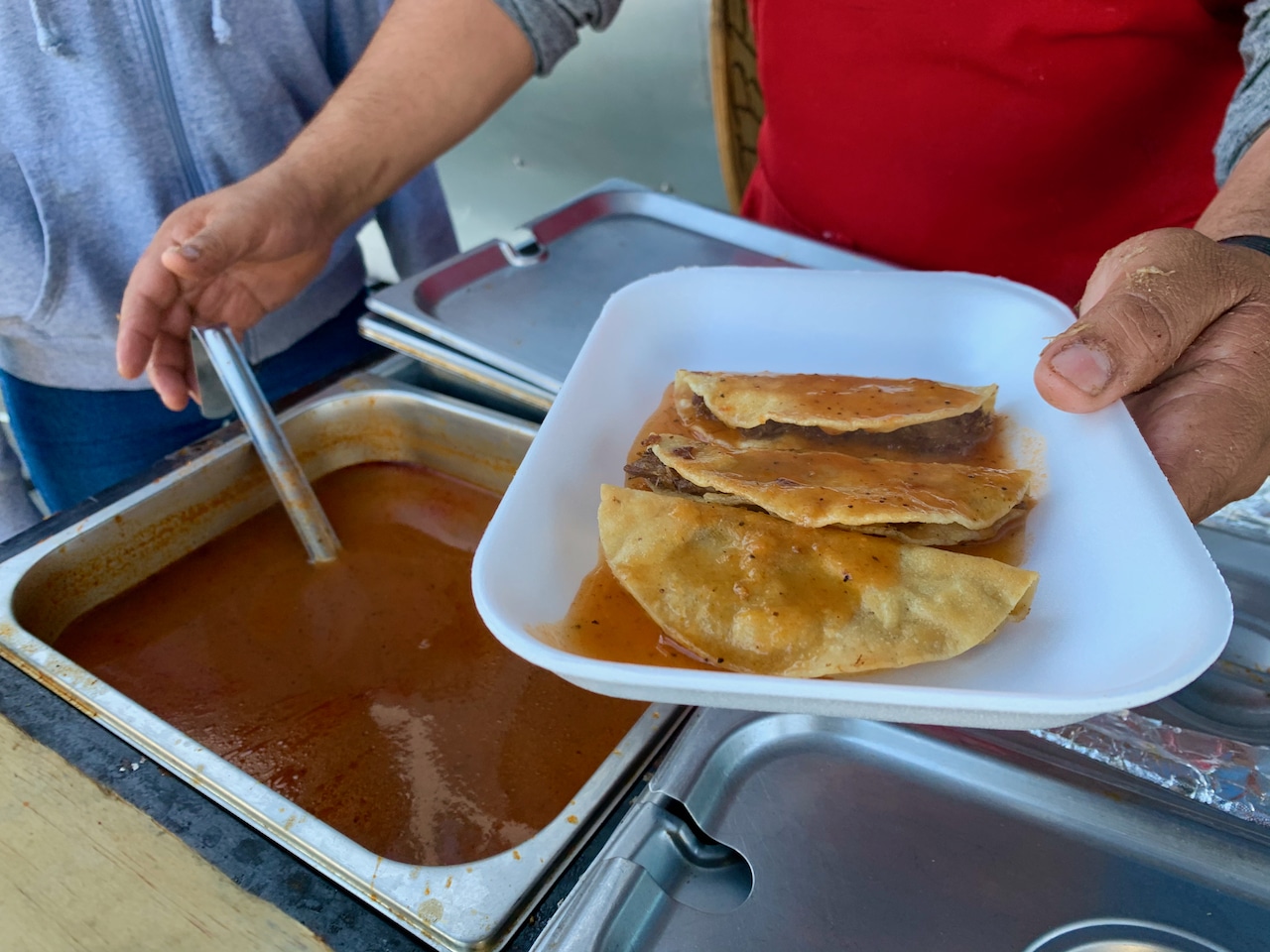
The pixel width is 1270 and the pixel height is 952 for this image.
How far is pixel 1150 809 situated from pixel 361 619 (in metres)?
1.13

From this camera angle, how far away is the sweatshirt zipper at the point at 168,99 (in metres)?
1.58

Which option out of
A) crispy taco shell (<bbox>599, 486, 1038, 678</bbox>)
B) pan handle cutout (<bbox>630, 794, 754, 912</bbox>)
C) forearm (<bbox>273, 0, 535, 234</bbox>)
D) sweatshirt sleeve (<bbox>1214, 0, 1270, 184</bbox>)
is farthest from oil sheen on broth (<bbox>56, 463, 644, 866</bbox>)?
sweatshirt sleeve (<bbox>1214, 0, 1270, 184</bbox>)

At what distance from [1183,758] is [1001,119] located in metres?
1.21

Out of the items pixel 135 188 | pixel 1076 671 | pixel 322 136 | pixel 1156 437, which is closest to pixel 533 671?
pixel 1076 671

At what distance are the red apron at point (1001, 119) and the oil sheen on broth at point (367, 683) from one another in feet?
3.63

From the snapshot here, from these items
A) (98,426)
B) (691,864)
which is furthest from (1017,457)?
(98,426)

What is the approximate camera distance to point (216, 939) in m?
0.83

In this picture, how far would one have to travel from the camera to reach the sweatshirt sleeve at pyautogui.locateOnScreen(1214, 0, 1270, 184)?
1198mm

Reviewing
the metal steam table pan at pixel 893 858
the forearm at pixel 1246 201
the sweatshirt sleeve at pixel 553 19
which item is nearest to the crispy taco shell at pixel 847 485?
the metal steam table pan at pixel 893 858

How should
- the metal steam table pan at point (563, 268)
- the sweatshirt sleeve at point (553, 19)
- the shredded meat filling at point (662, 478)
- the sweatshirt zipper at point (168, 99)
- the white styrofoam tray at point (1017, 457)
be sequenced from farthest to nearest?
the sweatshirt sleeve at point (553, 19) < the metal steam table pan at point (563, 268) < the sweatshirt zipper at point (168, 99) < the shredded meat filling at point (662, 478) < the white styrofoam tray at point (1017, 457)

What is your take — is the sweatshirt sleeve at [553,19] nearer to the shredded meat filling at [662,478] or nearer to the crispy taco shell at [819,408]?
the crispy taco shell at [819,408]

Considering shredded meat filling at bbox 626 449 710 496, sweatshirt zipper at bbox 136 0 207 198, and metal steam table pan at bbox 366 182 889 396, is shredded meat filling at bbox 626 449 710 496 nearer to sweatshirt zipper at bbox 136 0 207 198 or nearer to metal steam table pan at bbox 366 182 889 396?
metal steam table pan at bbox 366 182 889 396

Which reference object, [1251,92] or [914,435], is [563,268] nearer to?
[914,435]

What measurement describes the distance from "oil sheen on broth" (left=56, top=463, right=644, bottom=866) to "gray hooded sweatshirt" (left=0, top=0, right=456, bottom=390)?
67cm
